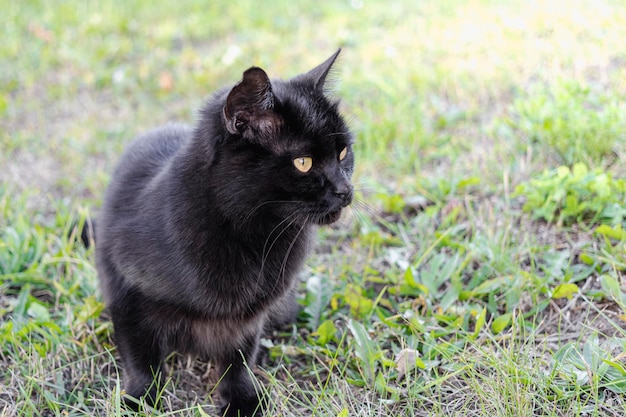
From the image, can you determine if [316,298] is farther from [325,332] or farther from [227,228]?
[227,228]

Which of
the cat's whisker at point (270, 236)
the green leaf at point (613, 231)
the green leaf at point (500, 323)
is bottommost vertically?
the green leaf at point (500, 323)

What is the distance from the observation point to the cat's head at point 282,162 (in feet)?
5.64

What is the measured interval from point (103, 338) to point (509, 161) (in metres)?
2.09

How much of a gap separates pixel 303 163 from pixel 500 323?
0.94 meters

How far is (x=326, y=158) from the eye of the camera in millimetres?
1787

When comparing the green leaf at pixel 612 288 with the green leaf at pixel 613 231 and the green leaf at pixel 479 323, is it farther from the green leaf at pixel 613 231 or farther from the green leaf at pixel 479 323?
the green leaf at pixel 479 323

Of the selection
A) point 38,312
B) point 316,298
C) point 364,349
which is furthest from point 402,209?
point 38,312

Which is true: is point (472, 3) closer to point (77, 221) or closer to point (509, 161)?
point (509, 161)

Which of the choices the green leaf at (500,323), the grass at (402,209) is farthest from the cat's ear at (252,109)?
the green leaf at (500,323)

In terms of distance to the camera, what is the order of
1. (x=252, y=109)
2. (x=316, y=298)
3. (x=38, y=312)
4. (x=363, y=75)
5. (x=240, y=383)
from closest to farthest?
1. (x=252, y=109)
2. (x=240, y=383)
3. (x=38, y=312)
4. (x=316, y=298)
5. (x=363, y=75)

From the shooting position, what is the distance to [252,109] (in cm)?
168

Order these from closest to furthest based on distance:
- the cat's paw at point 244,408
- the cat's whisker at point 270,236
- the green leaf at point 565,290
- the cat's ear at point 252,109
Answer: the cat's ear at point 252,109 < the cat's whisker at point 270,236 < the cat's paw at point 244,408 < the green leaf at point 565,290

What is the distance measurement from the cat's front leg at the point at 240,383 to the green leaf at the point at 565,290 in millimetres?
1104

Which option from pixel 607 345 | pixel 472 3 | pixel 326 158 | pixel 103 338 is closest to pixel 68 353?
pixel 103 338
